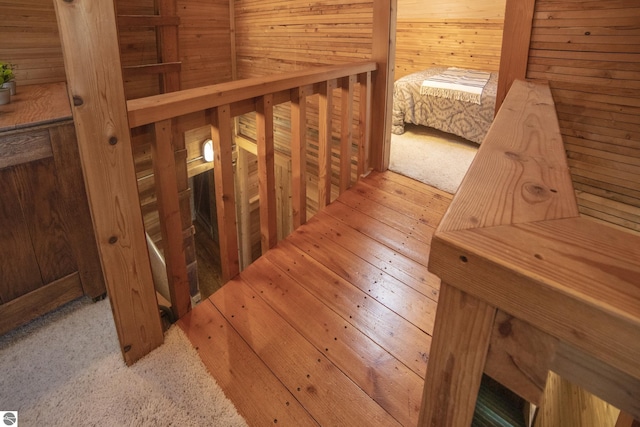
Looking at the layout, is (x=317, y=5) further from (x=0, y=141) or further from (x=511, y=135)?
(x=511, y=135)

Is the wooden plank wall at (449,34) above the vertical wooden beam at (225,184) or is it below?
above

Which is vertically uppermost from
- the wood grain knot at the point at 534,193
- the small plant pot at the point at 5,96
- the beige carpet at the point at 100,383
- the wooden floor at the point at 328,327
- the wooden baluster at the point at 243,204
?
the small plant pot at the point at 5,96

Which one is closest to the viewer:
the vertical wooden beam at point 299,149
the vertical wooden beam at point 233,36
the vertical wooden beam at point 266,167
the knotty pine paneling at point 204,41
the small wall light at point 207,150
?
the vertical wooden beam at point 266,167

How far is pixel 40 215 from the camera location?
63.0 inches

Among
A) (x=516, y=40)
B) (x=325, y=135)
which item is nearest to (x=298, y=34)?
(x=325, y=135)

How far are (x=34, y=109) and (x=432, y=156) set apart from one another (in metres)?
3.07

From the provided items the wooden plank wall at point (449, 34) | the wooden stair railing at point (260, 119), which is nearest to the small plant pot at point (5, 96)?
the wooden stair railing at point (260, 119)

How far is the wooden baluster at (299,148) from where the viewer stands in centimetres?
209

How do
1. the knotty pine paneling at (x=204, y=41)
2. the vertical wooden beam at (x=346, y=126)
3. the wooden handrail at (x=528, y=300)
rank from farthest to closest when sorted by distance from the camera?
the knotty pine paneling at (x=204, y=41), the vertical wooden beam at (x=346, y=126), the wooden handrail at (x=528, y=300)

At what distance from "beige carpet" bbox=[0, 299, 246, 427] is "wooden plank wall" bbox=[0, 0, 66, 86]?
205 cm

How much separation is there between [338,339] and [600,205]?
4.90 ft

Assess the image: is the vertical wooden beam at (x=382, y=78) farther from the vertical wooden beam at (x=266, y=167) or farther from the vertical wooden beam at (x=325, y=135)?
the vertical wooden beam at (x=266, y=167)

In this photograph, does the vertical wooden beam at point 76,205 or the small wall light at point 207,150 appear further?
the small wall light at point 207,150

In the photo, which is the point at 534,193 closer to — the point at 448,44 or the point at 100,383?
the point at 100,383
